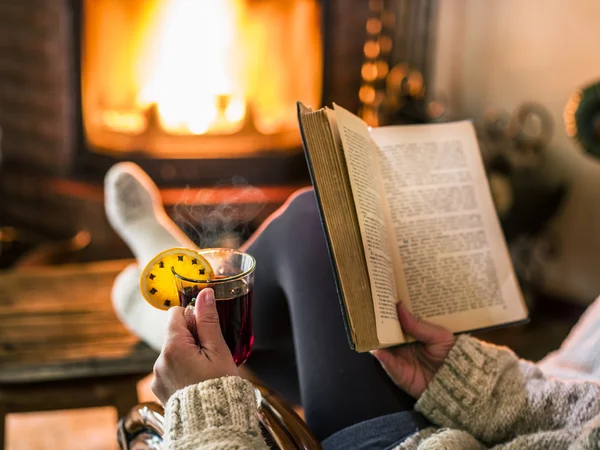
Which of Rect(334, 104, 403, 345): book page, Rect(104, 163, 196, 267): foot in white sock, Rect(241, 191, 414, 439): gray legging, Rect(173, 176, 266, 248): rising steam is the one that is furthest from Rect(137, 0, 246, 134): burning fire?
Rect(334, 104, 403, 345): book page

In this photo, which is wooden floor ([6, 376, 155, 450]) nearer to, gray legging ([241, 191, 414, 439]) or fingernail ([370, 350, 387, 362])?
gray legging ([241, 191, 414, 439])

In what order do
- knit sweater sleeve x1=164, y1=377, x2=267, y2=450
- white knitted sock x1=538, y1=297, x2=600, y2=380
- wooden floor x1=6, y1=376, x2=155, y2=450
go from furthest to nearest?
wooden floor x1=6, y1=376, x2=155, y2=450
white knitted sock x1=538, y1=297, x2=600, y2=380
knit sweater sleeve x1=164, y1=377, x2=267, y2=450

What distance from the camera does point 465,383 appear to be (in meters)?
0.72

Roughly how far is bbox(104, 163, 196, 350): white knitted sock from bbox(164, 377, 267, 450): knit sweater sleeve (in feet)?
1.52

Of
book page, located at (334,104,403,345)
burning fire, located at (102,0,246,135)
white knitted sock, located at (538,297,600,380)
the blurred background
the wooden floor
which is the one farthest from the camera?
burning fire, located at (102,0,246,135)

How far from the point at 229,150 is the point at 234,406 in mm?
1620

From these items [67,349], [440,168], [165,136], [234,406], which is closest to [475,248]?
[440,168]

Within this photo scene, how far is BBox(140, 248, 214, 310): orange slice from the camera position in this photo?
2.21ft

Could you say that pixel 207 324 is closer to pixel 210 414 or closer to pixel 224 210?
pixel 210 414

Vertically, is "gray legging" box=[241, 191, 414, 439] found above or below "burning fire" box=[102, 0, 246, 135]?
below

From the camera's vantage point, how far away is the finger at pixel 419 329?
74 cm

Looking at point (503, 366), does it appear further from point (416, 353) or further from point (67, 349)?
point (67, 349)

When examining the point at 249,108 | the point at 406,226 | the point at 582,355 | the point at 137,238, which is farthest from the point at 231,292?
the point at 249,108

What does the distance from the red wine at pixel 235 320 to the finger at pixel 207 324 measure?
1.5 inches
